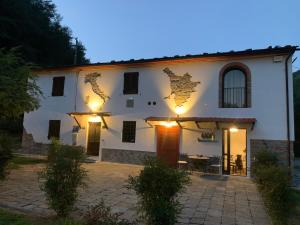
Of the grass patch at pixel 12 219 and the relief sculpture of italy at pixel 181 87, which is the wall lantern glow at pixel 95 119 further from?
the grass patch at pixel 12 219

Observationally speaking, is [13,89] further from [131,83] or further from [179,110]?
[179,110]

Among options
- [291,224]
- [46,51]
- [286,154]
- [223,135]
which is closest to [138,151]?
[223,135]

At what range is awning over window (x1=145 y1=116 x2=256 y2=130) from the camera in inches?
492

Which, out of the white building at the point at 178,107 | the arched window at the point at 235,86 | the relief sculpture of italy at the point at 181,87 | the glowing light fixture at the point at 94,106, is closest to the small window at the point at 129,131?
the white building at the point at 178,107

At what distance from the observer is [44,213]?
19.9 feet

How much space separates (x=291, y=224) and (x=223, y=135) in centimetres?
753

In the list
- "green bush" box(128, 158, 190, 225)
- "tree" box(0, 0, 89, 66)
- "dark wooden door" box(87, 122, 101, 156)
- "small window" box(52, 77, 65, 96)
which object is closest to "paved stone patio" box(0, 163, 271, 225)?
"green bush" box(128, 158, 190, 225)

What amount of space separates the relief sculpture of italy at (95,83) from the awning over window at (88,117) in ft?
3.26

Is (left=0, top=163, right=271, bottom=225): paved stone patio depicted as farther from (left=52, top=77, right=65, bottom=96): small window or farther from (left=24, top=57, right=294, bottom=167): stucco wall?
(left=52, top=77, right=65, bottom=96): small window

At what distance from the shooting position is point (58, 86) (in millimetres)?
18062

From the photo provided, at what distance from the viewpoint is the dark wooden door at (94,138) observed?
16.6 metres

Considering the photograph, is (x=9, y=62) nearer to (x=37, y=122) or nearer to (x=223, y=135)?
(x=37, y=122)

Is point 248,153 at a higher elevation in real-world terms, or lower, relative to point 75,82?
lower

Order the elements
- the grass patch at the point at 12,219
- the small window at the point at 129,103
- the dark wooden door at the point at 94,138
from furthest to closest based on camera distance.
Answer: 1. the dark wooden door at the point at 94,138
2. the small window at the point at 129,103
3. the grass patch at the point at 12,219
